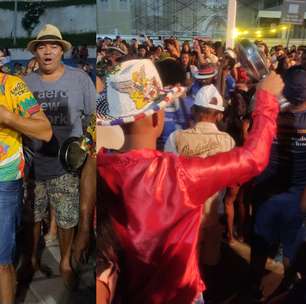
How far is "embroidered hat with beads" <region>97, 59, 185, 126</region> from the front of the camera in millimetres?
1749

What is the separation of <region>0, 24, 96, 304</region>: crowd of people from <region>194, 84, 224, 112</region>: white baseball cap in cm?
37

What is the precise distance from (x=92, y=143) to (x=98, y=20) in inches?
17.5

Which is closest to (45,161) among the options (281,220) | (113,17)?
(113,17)

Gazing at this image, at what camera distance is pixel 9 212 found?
2.22m

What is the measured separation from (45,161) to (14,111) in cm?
23

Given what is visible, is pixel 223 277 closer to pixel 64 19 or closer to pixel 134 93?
pixel 134 93

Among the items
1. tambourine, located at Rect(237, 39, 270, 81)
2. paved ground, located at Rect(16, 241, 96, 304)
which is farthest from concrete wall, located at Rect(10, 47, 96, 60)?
paved ground, located at Rect(16, 241, 96, 304)

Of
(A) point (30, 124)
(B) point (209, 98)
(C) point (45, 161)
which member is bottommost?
(C) point (45, 161)

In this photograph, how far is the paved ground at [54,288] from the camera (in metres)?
2.07

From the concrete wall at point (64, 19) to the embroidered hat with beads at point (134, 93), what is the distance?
183mm

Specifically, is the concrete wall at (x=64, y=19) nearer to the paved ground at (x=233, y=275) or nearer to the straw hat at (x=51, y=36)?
the straw hat at (x=51, y=36)

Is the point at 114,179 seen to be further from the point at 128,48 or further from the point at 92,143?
the point at 128,48

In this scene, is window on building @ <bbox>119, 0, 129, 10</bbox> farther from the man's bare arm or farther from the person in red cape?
the man's bare arm

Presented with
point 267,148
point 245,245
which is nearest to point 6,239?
point 245,245
